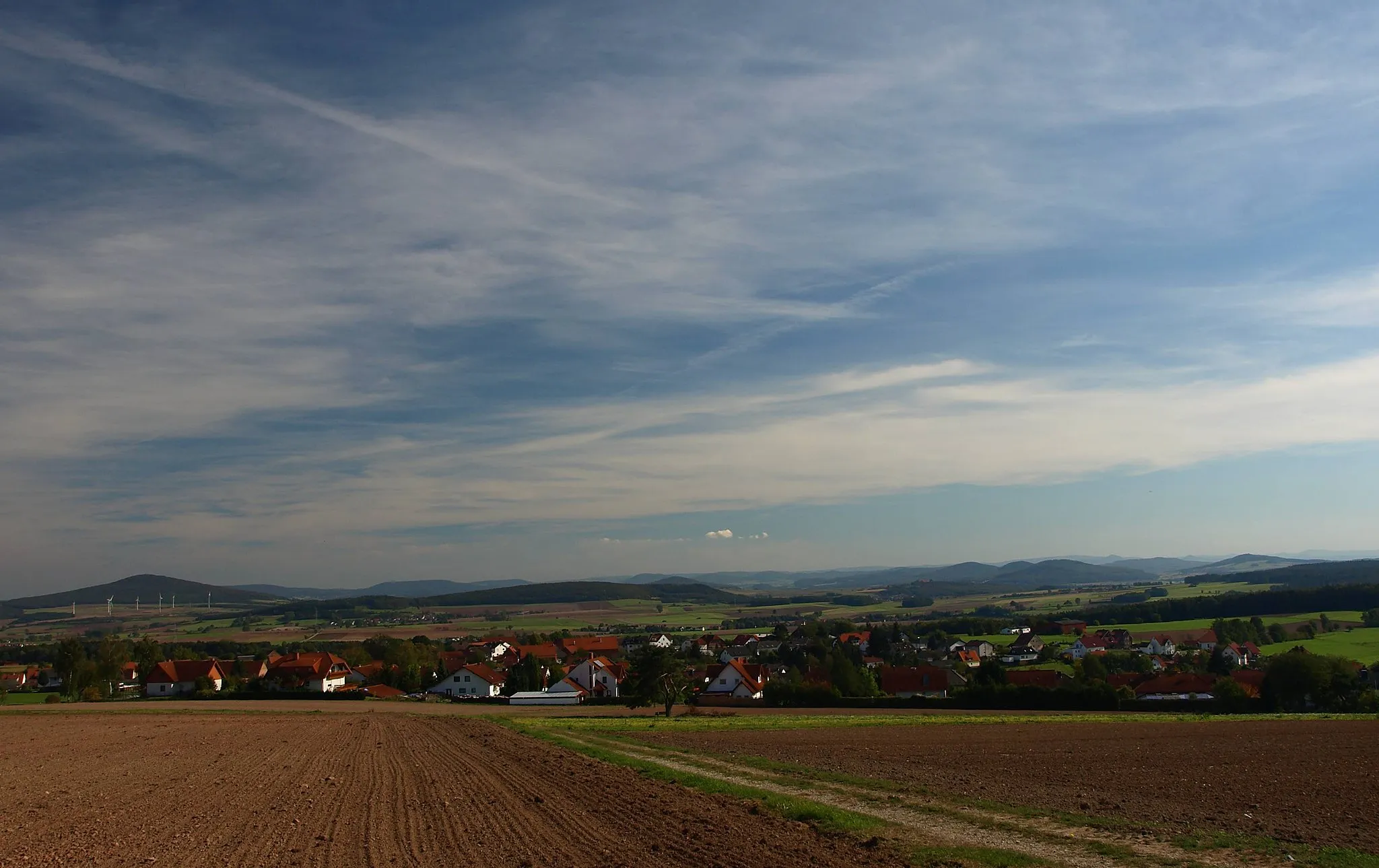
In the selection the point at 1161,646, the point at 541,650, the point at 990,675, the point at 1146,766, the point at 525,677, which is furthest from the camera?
the point at 541,650

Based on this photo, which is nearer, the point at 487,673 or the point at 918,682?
the point at 918,682

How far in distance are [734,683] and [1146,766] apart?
184 feet

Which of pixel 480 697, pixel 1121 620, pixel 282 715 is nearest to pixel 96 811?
pixel 282 715

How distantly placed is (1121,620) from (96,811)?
14620 cm

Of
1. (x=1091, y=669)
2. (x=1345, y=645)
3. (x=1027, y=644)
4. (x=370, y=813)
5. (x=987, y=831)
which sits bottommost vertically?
(x=1027, y=644)

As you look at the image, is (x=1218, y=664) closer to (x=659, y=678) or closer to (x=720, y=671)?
(x=720, y=671)

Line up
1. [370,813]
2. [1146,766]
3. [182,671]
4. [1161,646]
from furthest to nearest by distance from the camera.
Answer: [1161,646] → [182,671] → [1146,766] → [370,813]

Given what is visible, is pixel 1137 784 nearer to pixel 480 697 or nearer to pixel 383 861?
pixel 383 861

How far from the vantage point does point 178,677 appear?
8644 centimetres

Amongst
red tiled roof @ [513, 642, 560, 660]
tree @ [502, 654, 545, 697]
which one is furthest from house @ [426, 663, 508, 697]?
red tiled roof @ [513, 642, 560, 660]

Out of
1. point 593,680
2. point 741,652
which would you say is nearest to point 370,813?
point 593,680

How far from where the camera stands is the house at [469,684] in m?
87.0

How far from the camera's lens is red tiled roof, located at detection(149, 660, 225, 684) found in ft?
282

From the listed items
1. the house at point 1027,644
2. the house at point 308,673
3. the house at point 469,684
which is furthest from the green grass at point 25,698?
the house at point 1027,644
